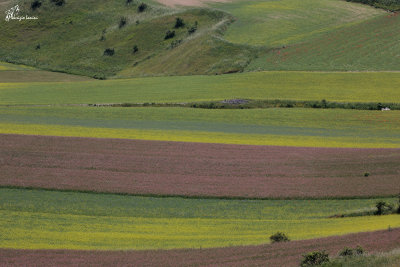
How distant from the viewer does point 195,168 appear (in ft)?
147

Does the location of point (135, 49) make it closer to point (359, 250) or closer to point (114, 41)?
point (114, 41)

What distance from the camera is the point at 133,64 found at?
103500mm

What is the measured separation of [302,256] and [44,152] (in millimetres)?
27222

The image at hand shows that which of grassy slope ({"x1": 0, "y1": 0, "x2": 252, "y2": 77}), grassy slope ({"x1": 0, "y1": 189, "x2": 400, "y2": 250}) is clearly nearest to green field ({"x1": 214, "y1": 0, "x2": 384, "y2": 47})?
grassy slope ({"x1": 0, "y1": 0, "x2": 252, "y2": 77})

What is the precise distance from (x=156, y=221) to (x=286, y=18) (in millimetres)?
82259

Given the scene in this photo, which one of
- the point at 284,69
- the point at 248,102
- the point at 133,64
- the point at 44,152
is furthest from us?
the point at 133,64

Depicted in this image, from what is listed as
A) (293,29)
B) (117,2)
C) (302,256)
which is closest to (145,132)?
(302,256)

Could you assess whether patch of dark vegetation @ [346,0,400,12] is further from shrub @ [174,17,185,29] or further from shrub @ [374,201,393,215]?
shrub @ [374,201,393,215]

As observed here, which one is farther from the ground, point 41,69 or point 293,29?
point 293,29

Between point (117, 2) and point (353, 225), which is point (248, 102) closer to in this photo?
point (353, 225)

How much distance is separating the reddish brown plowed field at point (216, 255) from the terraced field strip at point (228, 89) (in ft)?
139

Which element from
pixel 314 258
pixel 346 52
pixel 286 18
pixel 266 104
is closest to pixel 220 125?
pixel 266 104

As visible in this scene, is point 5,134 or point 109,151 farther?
point 5,134

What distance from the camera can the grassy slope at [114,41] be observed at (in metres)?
95.7
